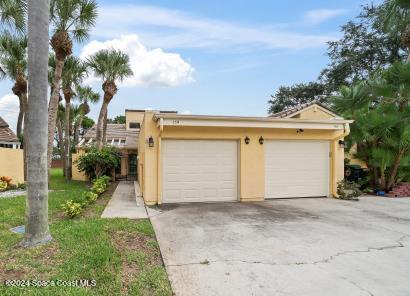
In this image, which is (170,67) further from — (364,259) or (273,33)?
(364,259)

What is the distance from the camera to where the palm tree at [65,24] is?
13.7 metres

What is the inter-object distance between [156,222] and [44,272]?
3.38 m

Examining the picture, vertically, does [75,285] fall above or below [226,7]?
below

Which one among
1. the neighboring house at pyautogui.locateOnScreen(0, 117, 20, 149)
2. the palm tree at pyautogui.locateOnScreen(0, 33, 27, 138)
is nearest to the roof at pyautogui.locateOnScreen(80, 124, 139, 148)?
the neighboring house at pyautogui.locateOnScreen(0, 117, 20, 149)

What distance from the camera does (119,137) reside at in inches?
1130

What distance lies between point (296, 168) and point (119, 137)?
20447 mm

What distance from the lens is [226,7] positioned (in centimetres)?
1183

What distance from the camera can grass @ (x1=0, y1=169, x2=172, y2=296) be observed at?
3.95 meters

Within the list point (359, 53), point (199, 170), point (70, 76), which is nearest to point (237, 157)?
point (199, 170)

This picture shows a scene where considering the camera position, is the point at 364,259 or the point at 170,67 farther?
the point at 170,67

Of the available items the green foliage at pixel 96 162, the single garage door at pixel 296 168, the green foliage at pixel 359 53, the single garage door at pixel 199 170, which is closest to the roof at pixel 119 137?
the green foliage at pixel 96 162

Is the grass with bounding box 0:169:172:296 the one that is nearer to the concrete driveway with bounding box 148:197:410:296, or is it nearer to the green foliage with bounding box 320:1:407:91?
the concrete driveway with bounding box 148:197:410:296

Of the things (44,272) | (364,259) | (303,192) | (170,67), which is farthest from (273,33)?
(44,272)

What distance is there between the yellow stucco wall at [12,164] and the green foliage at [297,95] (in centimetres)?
2648
